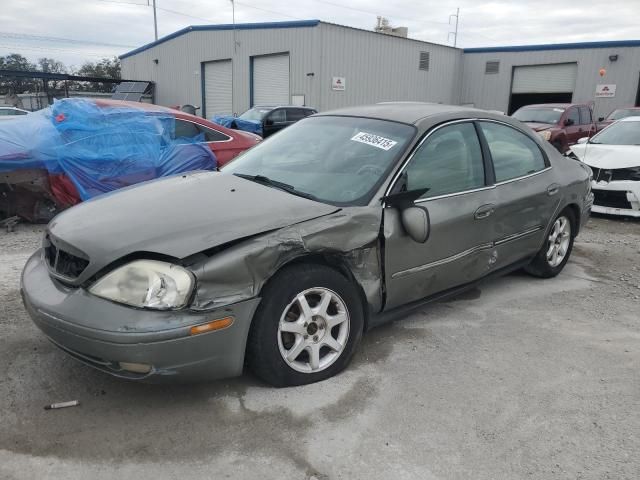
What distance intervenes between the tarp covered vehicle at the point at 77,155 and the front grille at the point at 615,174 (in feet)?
18.5

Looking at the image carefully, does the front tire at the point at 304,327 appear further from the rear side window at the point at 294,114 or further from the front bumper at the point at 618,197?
the rear side window at the point at 294,114

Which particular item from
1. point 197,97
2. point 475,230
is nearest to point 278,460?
point 475,230

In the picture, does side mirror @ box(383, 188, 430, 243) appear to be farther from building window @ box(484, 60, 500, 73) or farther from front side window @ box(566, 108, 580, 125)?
building window @ box(484, 60, 500, 73)

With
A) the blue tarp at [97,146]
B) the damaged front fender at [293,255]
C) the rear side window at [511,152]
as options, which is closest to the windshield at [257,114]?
the blue tarp at [97,146]

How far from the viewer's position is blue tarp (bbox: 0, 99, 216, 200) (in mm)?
6227

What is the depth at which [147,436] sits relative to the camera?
8.04ft

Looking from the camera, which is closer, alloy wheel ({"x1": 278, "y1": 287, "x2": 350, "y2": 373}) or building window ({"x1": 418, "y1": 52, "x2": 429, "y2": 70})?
alloy wheel ({"x1": 278, "y1": 287, "x2": 350, "y2": 373})

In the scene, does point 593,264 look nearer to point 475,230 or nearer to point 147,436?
point 475,230

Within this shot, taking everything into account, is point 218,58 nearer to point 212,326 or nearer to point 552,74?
point 552,74

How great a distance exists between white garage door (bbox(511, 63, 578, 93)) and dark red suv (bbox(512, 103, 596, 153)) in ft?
40.5

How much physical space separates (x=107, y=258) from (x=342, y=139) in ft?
5.81

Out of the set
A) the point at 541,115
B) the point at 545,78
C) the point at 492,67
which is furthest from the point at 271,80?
the point at 541,115

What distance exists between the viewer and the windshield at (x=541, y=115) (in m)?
13.2

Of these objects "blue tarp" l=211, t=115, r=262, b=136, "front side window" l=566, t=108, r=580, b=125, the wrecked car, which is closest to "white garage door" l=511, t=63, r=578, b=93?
"front side window" l=566, t=108, r=580, b=125
